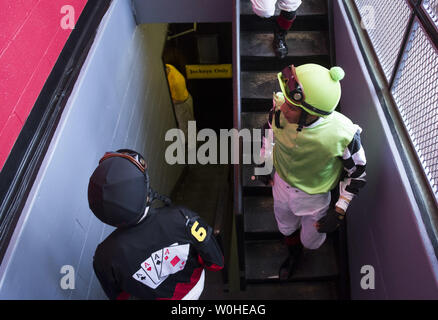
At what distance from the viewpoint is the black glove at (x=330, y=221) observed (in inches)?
102

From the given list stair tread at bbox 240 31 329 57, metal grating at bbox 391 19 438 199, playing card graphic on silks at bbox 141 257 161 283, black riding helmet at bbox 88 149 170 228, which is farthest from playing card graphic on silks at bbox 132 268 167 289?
stair tread at bbox 240 31 329 57

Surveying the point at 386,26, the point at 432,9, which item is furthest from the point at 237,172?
the point at 432,9

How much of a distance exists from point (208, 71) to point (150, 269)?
5122 millimetres

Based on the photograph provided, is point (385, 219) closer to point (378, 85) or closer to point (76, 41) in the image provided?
point (378, 85)

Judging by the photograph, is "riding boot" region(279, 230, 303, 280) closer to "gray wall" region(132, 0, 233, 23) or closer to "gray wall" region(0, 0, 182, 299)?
"gray wall" region(0, 0, 182, 299)

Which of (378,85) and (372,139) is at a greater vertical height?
(378,85)

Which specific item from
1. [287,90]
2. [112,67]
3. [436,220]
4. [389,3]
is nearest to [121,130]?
[112,67]

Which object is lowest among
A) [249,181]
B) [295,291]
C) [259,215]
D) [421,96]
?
[295,291]

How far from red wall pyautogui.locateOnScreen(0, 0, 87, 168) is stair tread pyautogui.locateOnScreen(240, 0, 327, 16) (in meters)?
1.87

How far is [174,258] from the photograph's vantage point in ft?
7.32

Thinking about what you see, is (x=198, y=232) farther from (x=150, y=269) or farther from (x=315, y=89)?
(x=315, y=89)

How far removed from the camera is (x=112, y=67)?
11.2ft

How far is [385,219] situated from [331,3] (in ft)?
7.20

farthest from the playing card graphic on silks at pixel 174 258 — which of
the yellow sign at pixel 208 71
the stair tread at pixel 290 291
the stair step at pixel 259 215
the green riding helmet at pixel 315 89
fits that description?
the yellow sign at pixel 208 71
